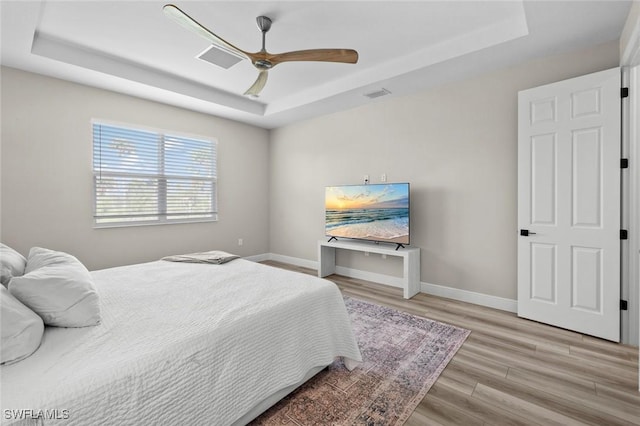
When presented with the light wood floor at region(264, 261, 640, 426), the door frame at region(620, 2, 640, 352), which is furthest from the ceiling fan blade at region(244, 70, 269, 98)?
the door frame at region(620, 2, 640, 352)

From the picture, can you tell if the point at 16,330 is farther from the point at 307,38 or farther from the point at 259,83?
the point at 307,38

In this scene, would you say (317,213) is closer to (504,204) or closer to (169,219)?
(169,219)

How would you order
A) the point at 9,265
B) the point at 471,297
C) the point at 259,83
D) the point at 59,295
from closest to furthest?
the point at 59,295 < the point at 9,265 < the point at 259,83 < the point at 471,297

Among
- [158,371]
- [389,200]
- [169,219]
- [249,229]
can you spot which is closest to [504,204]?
[389,200]

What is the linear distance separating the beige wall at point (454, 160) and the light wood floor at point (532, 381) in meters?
0.74

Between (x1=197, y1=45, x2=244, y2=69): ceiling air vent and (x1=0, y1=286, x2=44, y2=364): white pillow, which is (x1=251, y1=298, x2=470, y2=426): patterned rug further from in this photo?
(x1=197, y1=45, x2=244, y2=69): ceiling air vent

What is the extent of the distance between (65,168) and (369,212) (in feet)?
12.5

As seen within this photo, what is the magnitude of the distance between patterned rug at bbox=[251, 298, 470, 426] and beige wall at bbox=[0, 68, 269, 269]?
10.7 feet

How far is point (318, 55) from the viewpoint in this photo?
2.37 meters

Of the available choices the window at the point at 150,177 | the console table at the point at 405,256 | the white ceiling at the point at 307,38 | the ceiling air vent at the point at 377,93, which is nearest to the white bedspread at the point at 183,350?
the console table at the point at 405,256

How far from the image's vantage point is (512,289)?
122 inches

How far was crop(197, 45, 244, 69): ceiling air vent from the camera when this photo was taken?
2.98 m

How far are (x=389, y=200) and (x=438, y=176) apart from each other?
675 mm

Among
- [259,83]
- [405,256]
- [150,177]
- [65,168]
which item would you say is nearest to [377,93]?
[259,83]
